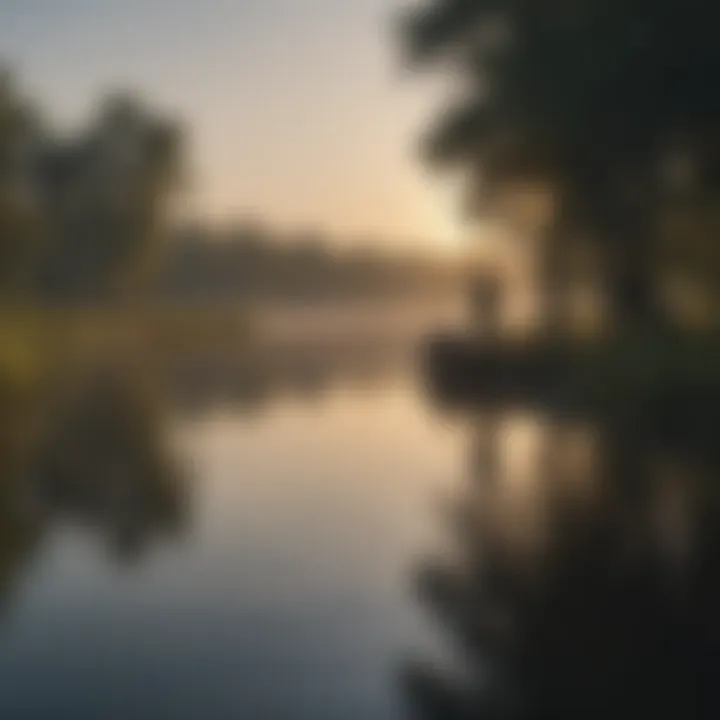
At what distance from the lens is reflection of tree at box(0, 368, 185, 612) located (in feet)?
30.8

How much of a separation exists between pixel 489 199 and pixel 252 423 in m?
12.0

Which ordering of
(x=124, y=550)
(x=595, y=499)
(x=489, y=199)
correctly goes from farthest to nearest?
(x=489, y=199), (x=595, y=499), (x=124, y=550)

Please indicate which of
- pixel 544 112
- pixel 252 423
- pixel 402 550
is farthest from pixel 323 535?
pixel 544 112

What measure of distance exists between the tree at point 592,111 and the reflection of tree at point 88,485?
8788mm

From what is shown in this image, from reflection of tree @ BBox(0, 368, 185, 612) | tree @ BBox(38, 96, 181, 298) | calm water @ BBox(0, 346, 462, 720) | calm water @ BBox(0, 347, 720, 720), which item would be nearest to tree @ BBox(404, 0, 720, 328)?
calm water @ BBox(0, 347, 720, 720)

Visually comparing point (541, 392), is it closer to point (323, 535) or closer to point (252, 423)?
point (252, 423)

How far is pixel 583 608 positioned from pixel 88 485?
6652 mm

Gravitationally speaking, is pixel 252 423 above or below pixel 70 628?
above

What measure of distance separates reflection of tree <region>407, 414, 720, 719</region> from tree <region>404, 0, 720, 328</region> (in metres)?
7.66

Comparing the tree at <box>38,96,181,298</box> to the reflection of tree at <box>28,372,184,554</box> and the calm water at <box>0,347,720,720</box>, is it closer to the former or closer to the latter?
the reflection of tree at <box>28,372,184,554</box>

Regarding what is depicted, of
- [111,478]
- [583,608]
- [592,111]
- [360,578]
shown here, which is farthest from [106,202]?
[583,608]

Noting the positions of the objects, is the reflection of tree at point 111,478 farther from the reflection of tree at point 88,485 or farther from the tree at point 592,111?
the tree at point 592,111

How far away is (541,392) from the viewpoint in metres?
21.9

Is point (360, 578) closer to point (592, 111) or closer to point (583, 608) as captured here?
point (583, 608)
